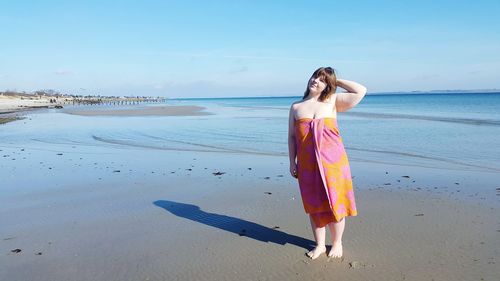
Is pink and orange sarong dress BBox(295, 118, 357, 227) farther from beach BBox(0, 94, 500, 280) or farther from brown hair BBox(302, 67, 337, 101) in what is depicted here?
beach BBox(0, 94, 500, 280)

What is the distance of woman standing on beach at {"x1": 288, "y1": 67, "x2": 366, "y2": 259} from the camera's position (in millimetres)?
4121

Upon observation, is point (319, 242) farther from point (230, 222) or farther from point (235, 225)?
point (230, 222)

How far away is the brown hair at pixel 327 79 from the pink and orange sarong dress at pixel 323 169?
0.81 ft

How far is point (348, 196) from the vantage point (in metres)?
4.25

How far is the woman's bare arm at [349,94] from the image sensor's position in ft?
13.8

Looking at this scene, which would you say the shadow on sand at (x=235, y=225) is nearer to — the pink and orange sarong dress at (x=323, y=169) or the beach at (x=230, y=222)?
the beach at (x=230, y=222)

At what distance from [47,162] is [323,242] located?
28.3 feet

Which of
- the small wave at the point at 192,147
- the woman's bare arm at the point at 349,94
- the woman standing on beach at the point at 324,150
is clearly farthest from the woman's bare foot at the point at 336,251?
the small wave at the point at 192,147

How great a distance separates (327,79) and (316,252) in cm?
177

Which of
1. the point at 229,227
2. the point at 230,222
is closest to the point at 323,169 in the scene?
the point at 229,227

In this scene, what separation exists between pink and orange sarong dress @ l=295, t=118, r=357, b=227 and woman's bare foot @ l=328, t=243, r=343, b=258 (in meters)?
0.28

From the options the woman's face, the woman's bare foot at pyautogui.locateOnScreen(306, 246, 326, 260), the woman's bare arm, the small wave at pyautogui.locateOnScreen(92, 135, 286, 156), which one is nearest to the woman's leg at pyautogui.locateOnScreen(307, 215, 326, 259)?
the woman's bare foot at pyautogui.locateOnScreen(306, 246, 326, 260)

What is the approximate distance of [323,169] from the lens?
162 inches

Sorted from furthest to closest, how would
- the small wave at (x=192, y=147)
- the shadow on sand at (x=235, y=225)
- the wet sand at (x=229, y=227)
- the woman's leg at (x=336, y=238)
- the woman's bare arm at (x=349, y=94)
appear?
the small wave at (x=192, y=147) → the shadow on sand at (x=235, y=225) → the woman's leg at (x=336, y=238) → the woman's bare arm at (x=349, y=94) → the wet sand at (x=229, y=227)
